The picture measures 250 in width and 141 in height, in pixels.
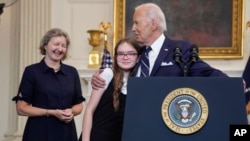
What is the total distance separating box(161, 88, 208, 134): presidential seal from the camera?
2.10m

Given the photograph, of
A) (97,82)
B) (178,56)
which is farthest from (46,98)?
(178,56)

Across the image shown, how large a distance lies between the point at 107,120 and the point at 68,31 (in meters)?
3.78

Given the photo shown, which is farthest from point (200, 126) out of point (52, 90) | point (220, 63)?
point (220, 63)

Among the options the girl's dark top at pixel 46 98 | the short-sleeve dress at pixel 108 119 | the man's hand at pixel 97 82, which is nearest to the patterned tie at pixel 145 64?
the short-sleeve dress at pixel 108 119

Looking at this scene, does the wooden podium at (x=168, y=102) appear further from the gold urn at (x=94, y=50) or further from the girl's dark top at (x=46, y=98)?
the gold urn at (x=94, y=50)

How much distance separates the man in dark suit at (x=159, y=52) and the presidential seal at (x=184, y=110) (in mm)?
263

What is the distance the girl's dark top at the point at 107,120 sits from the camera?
261 cm

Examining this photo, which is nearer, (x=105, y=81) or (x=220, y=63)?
(x=105, y=81)

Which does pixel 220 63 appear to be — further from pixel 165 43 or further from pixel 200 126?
pixel 200 126

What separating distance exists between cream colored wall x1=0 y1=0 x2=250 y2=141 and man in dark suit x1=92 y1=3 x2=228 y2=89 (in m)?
3.40

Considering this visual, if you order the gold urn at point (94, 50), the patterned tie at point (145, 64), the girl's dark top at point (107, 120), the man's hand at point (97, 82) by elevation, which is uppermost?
the gold urn at point (94, 50)

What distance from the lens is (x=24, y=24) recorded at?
618 centimetres

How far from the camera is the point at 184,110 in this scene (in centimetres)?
211

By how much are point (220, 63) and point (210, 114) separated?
A: 13.6 ft
